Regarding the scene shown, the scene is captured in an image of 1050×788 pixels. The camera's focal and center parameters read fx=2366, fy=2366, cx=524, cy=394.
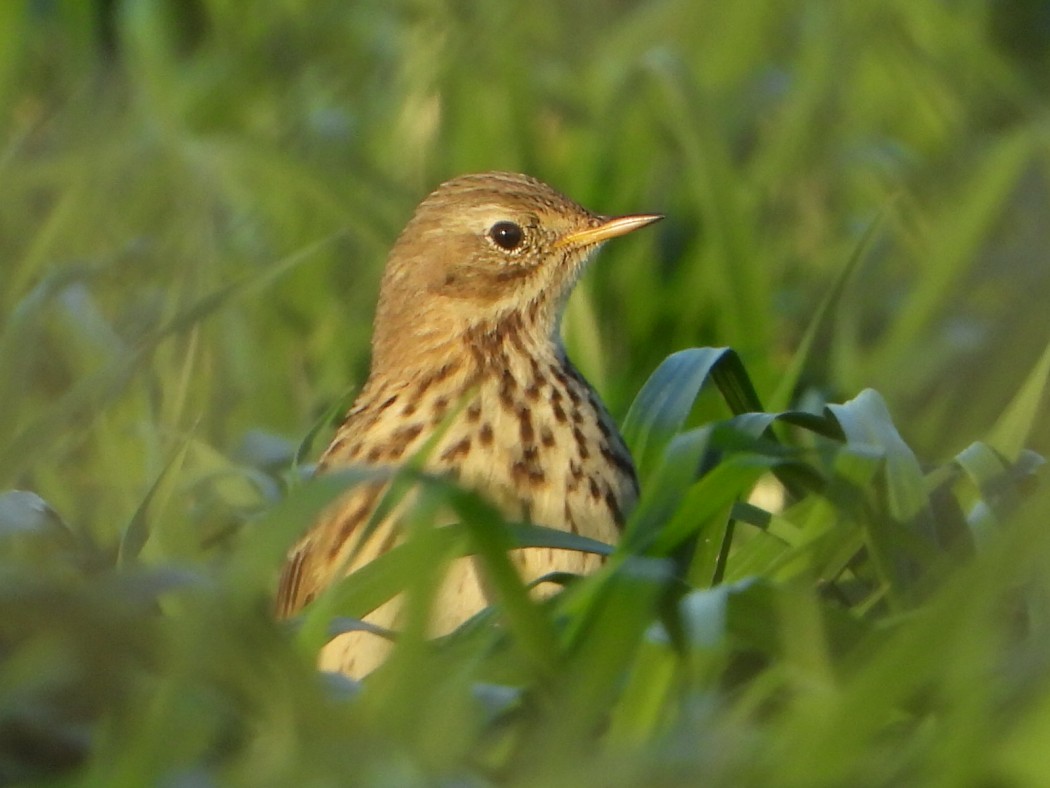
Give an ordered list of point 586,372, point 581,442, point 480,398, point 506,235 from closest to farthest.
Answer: point 581,442 < point 480,398 < point 506,235 < point 586,372

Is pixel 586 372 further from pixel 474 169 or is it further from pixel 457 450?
pixel 474 169

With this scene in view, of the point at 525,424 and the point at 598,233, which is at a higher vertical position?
the point at 598,233

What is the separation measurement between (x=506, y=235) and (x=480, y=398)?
2.10 ft

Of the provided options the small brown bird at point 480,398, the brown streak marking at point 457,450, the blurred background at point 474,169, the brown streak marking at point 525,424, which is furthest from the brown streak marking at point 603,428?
the blurred background at point 474,169

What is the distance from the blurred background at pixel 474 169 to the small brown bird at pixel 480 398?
0.23 meters

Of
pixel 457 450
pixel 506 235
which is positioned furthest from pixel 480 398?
pixel 506 235

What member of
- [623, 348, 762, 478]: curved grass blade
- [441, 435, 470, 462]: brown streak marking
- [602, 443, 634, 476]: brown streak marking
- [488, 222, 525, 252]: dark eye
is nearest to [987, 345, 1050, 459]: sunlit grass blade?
[623, 348, 762, 478]: curved grass blade

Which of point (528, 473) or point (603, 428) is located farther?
point (603, 428)

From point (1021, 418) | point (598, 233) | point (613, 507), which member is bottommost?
point (1021, 418)

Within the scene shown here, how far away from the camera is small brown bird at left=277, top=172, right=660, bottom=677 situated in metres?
3.59

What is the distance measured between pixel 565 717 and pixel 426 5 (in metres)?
4.04

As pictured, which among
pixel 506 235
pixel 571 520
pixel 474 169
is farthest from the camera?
pixel 474 169

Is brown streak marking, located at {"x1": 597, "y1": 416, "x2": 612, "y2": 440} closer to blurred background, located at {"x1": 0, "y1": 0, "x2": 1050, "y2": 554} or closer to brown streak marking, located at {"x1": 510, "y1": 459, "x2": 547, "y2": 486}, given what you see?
brown streak marking, located at {"x1": 510, "y1": 459, "x2": 547, "y2": 486}

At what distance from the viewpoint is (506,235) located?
4445 millimetres
